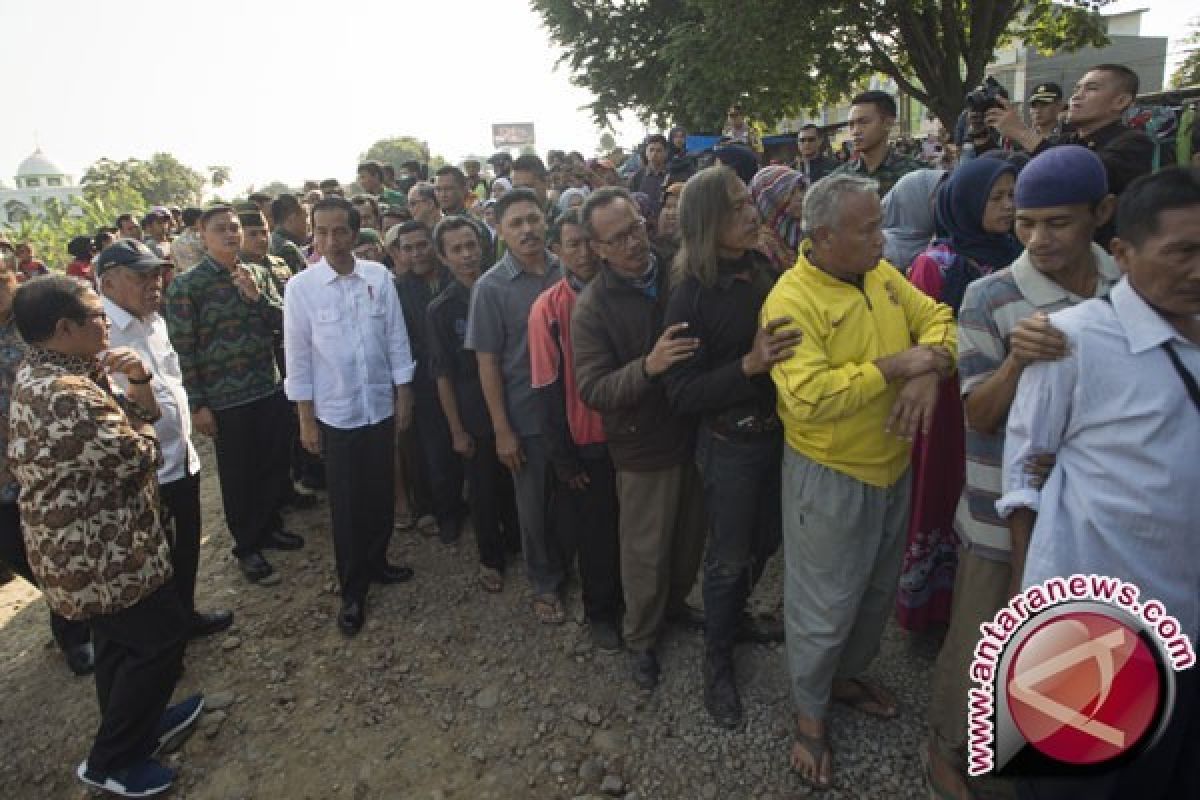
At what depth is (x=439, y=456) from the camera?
4.50m

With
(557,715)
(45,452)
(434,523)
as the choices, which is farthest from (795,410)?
(434,523)

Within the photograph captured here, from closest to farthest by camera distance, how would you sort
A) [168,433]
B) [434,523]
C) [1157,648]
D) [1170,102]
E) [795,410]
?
1. [1157,648]
2. [795,410]
3. [168,433]
4. [434,523]
5. [1170,102]

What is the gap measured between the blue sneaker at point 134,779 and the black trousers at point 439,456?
2.09 metres

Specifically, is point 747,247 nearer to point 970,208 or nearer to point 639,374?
point 639,374

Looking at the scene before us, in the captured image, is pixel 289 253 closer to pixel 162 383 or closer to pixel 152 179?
pixel 162 383

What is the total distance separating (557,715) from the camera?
9.48ft

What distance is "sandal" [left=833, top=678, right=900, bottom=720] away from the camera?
2609mm

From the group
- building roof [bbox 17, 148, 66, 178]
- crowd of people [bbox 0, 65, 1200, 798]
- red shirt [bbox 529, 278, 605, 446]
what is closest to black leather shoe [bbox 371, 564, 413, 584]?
crowd of people [bbox 0, 65, 1200, 798]

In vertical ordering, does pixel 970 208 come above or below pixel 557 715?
above

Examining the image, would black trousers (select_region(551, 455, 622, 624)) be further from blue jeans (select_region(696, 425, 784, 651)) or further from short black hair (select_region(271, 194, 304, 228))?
short black hair (select_region(271, 194, 304, 228))

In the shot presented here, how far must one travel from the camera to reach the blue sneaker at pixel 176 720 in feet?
9.53

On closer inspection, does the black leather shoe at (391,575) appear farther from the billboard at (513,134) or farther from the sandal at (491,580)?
the billboard at (513,134)

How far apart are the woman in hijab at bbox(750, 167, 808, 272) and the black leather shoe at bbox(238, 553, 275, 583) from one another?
3496 mm

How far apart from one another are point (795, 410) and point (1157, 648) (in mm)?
968
